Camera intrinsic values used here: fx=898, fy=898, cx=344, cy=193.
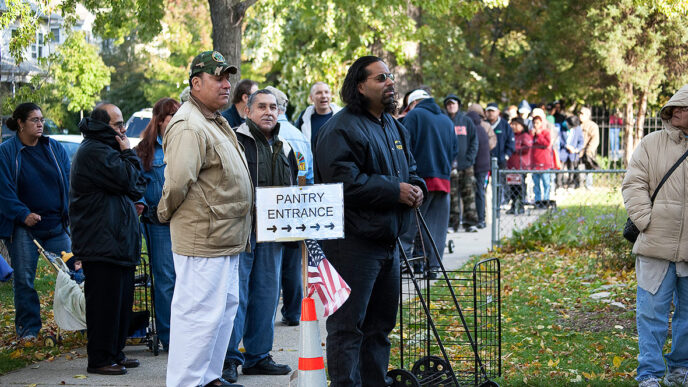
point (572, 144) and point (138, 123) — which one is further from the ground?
point (138, 123)

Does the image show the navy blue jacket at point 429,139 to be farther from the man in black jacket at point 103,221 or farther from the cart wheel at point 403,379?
the cart wheel at point 403,379

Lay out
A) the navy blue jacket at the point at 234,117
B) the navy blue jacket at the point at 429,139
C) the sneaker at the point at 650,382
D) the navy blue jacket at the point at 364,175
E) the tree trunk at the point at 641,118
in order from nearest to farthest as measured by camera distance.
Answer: the navy blue jacket at the point at 364,175 → the sneaker at the point at 650,382 → the navy blue jacket at the point at 234,117 → the navy blue jacket at the point at 429,139 → the tree trunk at the point at 641,118

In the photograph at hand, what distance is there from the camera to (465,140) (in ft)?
51.0

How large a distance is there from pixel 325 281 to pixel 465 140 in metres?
10.6

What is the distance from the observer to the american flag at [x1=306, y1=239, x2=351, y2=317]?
5180 mm

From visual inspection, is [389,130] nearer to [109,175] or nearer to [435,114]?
[109,175]

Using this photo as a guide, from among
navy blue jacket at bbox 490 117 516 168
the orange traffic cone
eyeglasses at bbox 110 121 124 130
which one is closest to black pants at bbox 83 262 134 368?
eyeglasses at bbox 110 121 124 130

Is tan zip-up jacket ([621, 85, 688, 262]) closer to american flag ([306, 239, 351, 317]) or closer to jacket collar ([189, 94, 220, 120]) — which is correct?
american flag ([306, 239, 351, 317])

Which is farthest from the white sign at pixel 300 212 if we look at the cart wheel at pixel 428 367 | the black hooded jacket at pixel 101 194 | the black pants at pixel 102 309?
the black pants at pixel 102 309

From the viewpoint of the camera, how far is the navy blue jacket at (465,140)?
15.4 metres

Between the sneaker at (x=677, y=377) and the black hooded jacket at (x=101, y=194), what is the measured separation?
13.5 feet

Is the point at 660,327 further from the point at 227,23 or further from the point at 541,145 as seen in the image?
the point at 541,145

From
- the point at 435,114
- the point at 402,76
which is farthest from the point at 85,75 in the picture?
the point at 435,114

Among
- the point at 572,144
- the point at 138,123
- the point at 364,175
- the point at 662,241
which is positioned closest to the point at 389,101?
the point at 364,175
